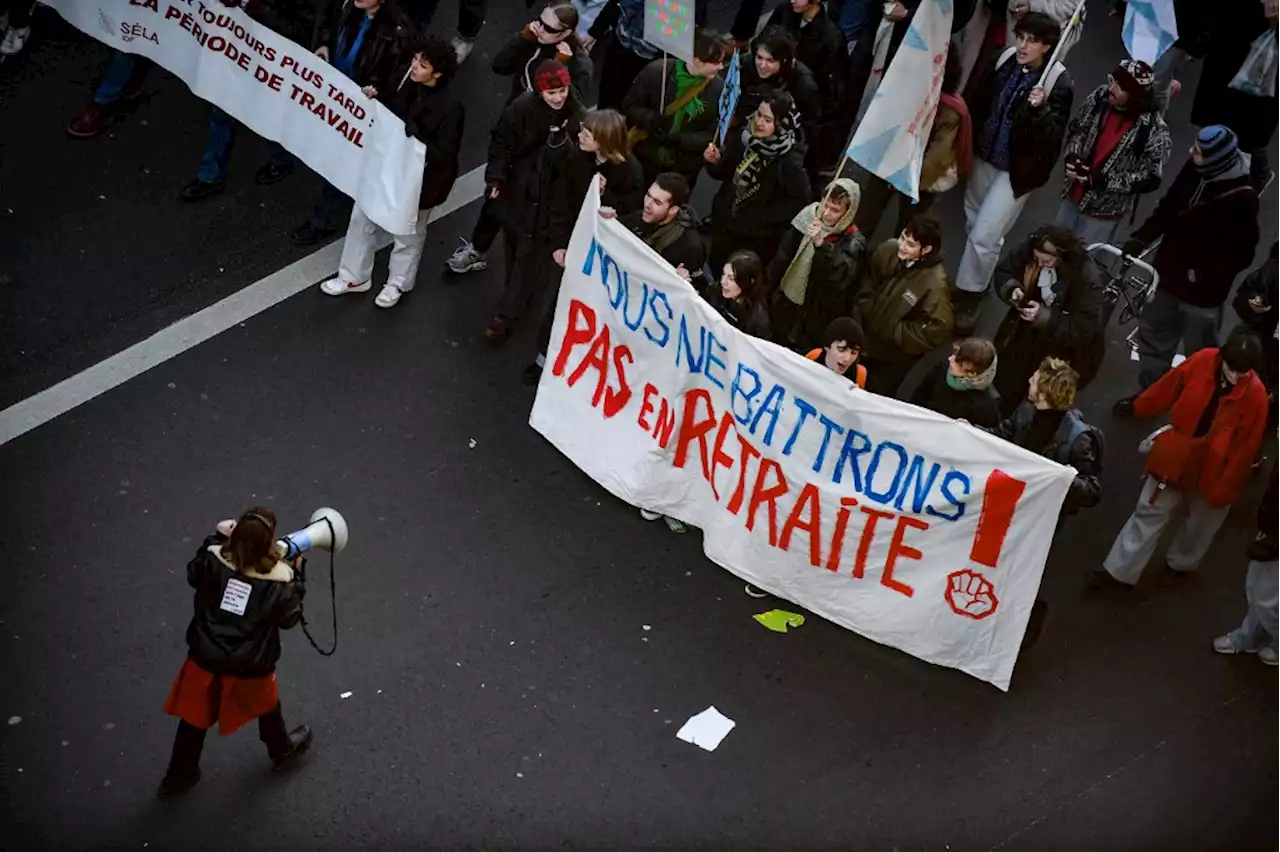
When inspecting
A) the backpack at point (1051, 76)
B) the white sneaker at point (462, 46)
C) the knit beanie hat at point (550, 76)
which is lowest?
the white sneaker at point (462, 46)

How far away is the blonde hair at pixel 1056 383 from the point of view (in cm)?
785

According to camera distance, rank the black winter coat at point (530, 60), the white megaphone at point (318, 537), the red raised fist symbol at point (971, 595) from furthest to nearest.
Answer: the black winter coat at point (530, 60), the red raised fist symbol at point (971, 595), the white megaphone at point (318, 537)

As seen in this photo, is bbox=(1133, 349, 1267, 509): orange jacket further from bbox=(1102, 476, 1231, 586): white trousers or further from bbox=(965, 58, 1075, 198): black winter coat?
bbox=(965, 58, 1075, 198): black winter coat

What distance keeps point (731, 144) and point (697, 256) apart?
1.09m

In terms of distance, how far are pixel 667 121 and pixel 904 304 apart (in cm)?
200

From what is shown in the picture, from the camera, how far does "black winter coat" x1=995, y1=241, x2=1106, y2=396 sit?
28.5 ft

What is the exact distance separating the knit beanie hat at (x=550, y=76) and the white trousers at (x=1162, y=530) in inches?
149

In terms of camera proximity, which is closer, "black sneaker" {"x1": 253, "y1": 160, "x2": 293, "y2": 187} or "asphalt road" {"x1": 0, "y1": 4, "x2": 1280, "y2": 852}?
"asphalt road" {"x1": 0, "y1": 4, "x2": 1280, "y2": 852}

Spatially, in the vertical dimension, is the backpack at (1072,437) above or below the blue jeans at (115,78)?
above

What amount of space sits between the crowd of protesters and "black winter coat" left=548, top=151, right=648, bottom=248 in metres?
0.01

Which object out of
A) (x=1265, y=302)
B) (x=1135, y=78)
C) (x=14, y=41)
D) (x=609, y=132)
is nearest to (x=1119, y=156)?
(x=1135, y=78)

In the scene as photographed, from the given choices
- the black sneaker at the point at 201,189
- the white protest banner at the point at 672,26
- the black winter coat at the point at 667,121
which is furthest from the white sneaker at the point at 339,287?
the white protest banner at the point at 672,26

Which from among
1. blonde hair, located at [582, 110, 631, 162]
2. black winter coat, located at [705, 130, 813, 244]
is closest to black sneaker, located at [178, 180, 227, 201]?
blonde hair, located at [582, 110, 631, 162]

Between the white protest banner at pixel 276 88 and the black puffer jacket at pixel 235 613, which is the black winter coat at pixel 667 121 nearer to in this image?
the white protest banner at pixel 276 88
